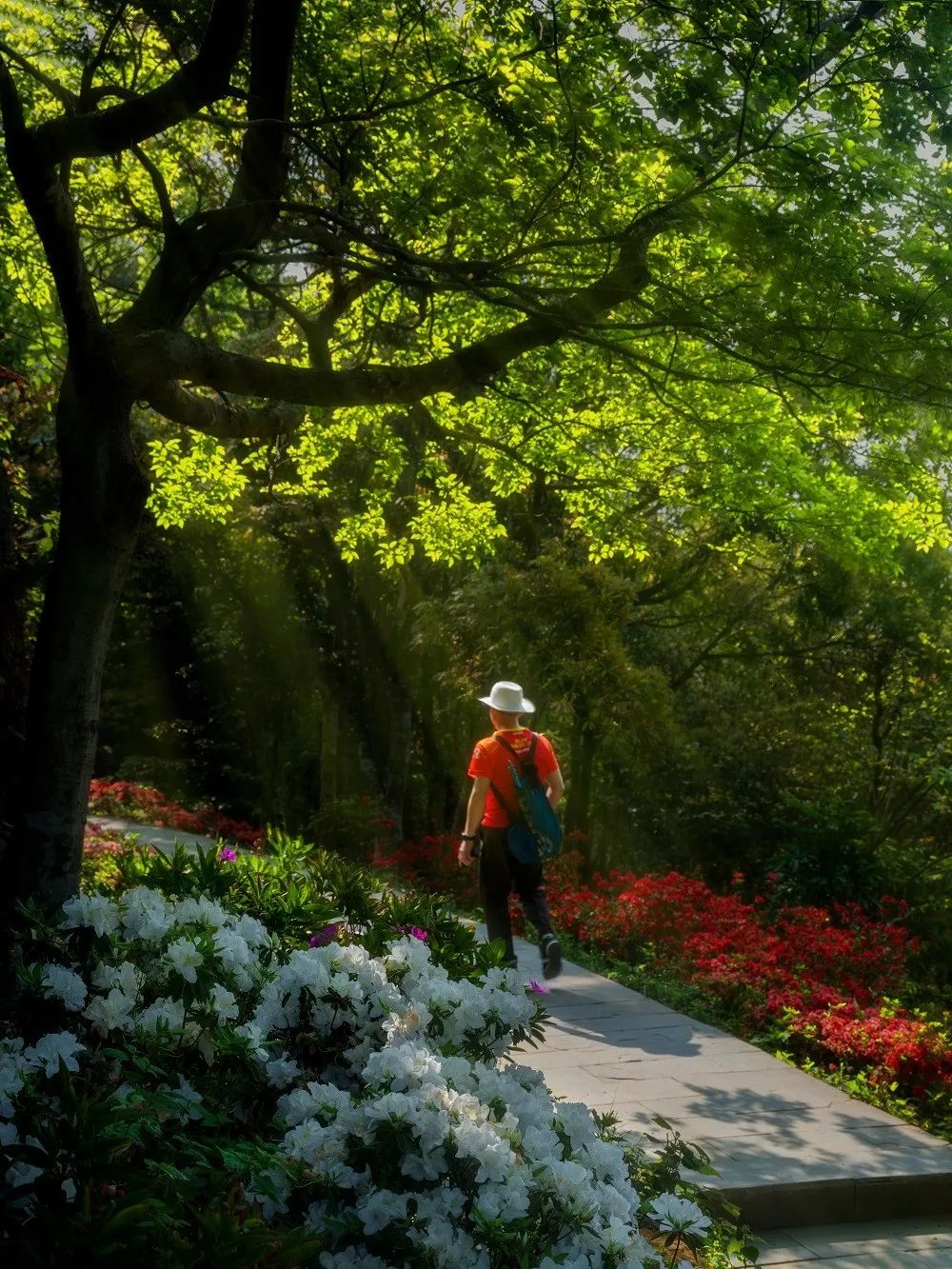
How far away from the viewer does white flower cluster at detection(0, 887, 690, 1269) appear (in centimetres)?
293

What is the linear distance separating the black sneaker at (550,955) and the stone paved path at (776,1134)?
31 centimetres

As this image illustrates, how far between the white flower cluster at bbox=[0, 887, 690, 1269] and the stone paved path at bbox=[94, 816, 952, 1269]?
1139 millimetres

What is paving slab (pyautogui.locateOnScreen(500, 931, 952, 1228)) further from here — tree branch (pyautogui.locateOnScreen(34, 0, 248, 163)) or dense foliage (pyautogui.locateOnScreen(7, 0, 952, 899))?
tree branch (pyautogui.locateOnScreen(34, 0, 248, 163))

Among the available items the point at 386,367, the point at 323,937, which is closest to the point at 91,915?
the point at 323,937

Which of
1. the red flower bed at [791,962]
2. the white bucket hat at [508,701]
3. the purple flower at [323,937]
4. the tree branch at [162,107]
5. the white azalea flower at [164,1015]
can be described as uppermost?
the tree branch at [162,107]

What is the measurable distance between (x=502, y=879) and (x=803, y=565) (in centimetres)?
1011

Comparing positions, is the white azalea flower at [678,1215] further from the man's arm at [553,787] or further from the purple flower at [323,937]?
the man's arm at [553,787]

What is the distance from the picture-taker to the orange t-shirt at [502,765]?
8727mm

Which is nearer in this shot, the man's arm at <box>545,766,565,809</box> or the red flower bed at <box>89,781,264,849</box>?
the man's arm at <box>545,766,565,809</box>

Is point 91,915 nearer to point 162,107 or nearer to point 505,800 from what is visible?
point 162,107

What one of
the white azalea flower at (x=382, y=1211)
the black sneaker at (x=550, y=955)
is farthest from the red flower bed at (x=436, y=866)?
the white azalea flower at (x=382, y=1211)

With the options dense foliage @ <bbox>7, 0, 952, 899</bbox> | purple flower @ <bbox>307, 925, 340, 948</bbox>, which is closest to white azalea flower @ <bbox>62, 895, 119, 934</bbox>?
purple flower @ <bbox>307, 925, 340, 948</bbox>

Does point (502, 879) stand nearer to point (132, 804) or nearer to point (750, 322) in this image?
point (750, 322)

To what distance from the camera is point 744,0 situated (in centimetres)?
590
